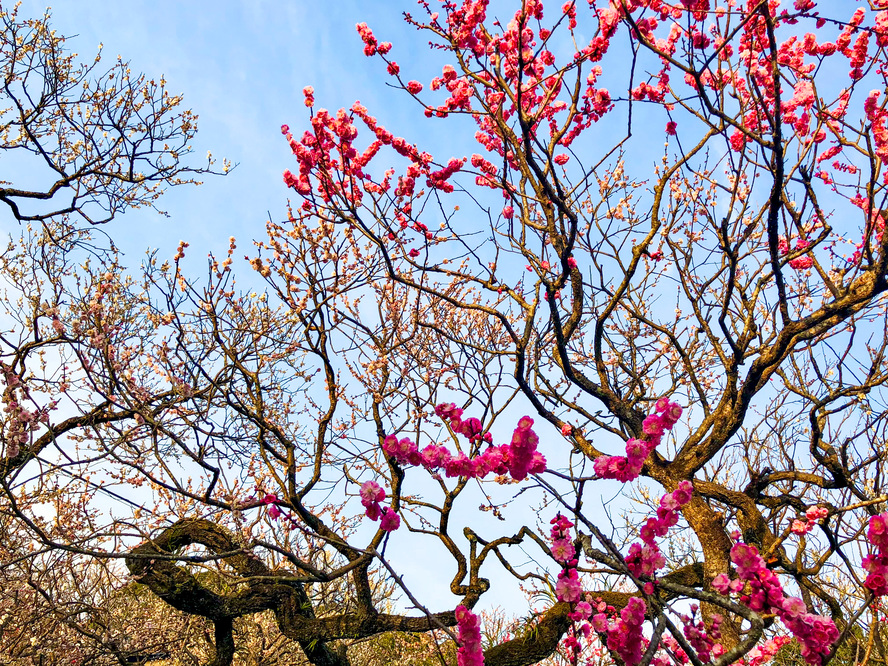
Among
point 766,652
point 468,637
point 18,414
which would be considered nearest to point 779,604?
point 468,637

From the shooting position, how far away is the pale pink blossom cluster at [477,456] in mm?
3488

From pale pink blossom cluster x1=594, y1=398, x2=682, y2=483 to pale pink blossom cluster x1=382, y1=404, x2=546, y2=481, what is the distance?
34 cm

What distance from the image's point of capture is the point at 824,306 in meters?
4.96

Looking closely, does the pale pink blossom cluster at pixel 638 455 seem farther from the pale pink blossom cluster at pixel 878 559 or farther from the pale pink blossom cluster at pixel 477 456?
the pale pink blossom cluster at pixel 878 559

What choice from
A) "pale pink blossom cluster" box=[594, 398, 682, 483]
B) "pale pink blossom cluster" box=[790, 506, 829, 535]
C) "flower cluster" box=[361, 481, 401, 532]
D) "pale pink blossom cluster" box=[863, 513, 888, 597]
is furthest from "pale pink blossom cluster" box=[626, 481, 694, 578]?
"pale pink blossom cluster" box=[790, 506, 829, 535]

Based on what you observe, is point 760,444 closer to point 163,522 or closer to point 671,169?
point 671,169

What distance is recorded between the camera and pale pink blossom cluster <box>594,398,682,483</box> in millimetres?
3488

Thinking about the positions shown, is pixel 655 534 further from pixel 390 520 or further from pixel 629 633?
pixel 390 520

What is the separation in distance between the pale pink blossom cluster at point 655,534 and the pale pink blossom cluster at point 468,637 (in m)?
1.01

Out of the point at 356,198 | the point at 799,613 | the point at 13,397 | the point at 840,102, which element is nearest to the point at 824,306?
the point at 840,102

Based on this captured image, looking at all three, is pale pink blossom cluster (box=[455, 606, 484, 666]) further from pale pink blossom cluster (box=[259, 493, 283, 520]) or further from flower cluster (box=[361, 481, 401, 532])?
pale pink blossom cluster (box=[259, 493, 283, 520])

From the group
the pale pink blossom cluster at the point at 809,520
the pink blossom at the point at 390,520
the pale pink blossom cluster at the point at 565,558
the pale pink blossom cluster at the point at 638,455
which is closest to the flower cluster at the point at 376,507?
the pink blossom at the point at 390,520

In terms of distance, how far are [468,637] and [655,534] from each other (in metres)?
1.23

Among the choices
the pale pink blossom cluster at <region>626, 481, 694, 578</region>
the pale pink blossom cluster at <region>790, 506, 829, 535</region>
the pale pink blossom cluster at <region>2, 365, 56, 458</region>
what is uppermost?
the pale pink blossom cluster at <region>2, 365, 56, 458</region>
